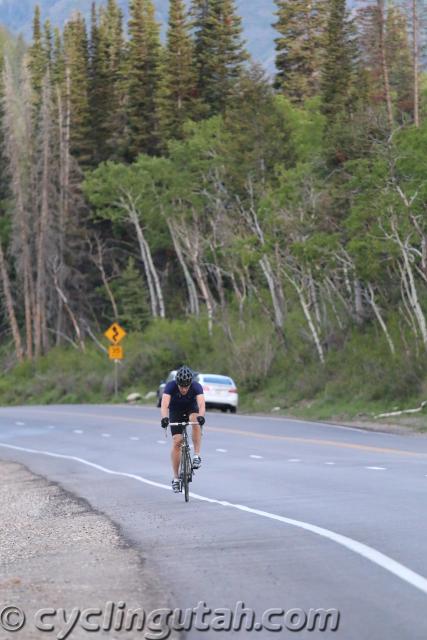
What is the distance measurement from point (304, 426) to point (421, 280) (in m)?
14.9

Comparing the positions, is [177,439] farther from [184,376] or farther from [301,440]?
[301,440]

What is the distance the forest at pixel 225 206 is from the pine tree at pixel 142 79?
5.8 inches

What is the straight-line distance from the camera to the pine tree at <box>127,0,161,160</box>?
266ft

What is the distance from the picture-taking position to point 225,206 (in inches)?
2522

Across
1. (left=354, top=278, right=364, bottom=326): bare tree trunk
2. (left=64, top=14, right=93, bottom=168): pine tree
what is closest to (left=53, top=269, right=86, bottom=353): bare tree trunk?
(left=64, top=14, right=93, bottom=168): pine tree

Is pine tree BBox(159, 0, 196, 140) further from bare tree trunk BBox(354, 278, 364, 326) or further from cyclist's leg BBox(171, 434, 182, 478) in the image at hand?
cyclist's leg BBox(171, 434, 182, 478)

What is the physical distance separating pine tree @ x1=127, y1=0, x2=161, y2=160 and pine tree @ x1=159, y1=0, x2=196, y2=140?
3.66 feet

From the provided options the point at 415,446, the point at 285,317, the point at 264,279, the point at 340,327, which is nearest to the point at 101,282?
the point at 264,279

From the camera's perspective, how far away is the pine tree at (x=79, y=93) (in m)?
84.8

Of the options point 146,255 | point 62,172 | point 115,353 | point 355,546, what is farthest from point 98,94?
point 355,546

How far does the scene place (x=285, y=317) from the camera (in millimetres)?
58625

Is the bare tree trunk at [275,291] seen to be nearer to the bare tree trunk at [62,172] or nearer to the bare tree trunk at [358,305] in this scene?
the bare tree trunk at [358,305]

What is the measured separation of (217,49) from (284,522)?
232 feet

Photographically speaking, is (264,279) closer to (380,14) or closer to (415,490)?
(380,14)
